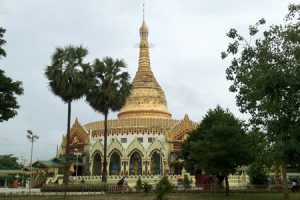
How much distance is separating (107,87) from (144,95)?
103ft

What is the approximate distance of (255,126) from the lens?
22.2 metres

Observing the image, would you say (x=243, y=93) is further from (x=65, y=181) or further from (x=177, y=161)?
(x=177, y=161)

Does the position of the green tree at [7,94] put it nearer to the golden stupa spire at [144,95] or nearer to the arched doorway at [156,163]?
the arched doorway at [156,163]

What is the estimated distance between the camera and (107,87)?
41.2 m

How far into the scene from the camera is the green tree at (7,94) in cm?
2267

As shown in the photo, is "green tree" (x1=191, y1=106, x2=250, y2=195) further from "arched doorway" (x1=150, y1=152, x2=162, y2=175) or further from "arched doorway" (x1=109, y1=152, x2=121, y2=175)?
"arched doorway" (x1=109, y1=152, x2=121, y2=175)

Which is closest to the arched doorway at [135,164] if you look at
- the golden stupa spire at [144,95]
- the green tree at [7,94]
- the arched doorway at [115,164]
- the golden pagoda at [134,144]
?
the golden pagoda at [134,144]

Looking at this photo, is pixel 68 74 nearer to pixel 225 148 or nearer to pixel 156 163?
pixel 225 148

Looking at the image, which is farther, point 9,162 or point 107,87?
point 9,162

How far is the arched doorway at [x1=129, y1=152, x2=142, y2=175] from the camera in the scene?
5978cm

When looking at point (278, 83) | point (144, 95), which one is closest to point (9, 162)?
point (144, 95)

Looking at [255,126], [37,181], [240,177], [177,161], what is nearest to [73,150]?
[37,181]

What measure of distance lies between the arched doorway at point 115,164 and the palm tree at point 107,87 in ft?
68.8

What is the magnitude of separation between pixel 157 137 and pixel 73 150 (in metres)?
14.9
